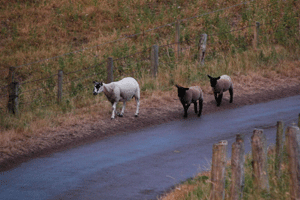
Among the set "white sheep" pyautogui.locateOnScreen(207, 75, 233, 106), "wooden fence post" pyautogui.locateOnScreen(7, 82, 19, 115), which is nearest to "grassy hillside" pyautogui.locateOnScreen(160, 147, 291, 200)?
"white sheep" pyautogui.locateOnScreen(207, 75, 233, 106)

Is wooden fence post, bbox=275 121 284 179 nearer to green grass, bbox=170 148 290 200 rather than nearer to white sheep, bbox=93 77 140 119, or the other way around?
green grass, bbox=170 148 290 200

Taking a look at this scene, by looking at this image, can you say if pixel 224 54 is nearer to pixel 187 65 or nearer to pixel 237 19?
pixel 187 65

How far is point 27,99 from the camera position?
16531mm

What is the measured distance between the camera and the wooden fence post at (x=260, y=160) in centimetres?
598

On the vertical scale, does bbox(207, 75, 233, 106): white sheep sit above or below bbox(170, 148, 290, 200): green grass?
above

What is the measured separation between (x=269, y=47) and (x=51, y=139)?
1157 centimetres

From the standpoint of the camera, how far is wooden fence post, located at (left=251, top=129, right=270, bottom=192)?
598 centimetres

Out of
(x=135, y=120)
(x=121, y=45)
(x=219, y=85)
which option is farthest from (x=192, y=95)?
(x=121, y=45)

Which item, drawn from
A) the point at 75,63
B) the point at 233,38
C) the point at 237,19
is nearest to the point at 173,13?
the point at 237,19

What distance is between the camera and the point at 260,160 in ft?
20.1

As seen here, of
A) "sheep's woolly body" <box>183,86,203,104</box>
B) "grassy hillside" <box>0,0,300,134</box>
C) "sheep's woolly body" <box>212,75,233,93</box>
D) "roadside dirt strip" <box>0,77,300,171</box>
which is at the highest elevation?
"grassy hillside" <box>0,0,300,134</box>

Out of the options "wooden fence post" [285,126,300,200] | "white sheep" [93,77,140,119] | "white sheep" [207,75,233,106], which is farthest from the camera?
"white sheep" [207,75,233,106]

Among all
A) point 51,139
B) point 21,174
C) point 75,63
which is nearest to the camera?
point 21,174

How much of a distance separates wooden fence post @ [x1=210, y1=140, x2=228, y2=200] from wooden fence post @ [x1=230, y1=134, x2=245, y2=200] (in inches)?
4.3
